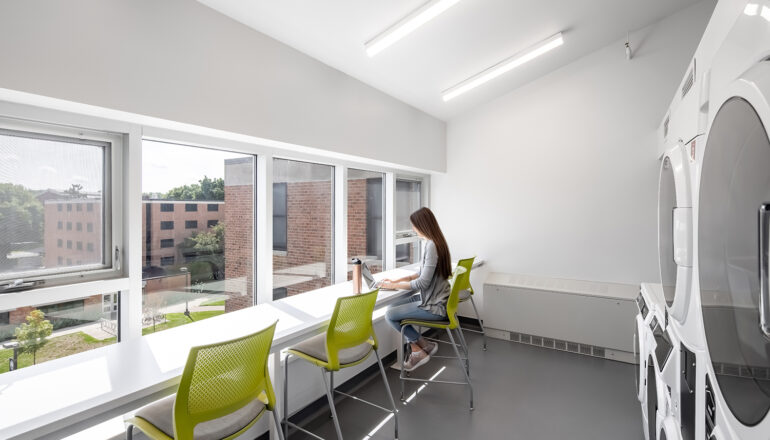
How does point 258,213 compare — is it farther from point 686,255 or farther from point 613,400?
point 613,400

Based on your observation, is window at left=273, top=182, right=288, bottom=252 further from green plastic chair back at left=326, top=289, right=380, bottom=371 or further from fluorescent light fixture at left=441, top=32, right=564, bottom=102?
fluorescent light fixture at left=441, top=32, right=564, bottom=102

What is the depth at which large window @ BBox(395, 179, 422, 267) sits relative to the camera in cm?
457

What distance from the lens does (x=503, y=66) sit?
3365mm

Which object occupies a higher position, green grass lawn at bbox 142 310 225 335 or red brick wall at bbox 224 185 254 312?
red brick wall at bbox 224 185 254 312

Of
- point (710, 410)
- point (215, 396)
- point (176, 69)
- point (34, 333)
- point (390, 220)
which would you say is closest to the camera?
point (710, 410)

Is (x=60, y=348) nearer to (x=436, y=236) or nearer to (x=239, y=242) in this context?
(x=239, y=242)

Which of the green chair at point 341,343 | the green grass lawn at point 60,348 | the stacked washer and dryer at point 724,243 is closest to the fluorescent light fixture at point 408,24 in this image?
the stacked washer and dryer at point 724,243

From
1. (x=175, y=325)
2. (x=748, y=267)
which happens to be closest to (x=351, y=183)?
(x=175, y=325)

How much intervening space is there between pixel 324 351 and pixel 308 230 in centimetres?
133

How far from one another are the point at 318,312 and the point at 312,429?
0.79 metres

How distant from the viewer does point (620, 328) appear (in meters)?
3.50

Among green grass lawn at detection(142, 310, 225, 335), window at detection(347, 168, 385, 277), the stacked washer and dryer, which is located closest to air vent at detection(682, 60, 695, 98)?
the stacked washer and dryer

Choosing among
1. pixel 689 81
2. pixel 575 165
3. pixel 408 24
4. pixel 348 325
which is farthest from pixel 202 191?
pixel 575 165

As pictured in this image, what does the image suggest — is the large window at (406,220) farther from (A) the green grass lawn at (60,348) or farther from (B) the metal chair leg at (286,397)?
(A) the green grass lawn at (60,348)
